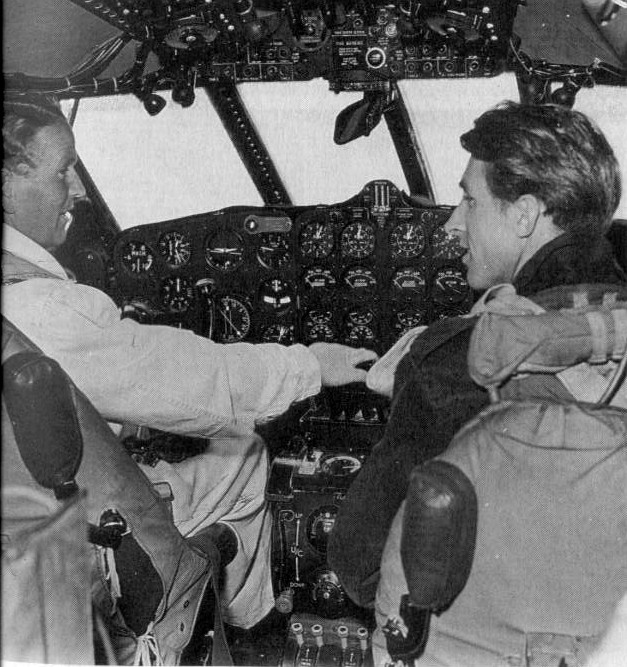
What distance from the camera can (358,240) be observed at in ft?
7.47

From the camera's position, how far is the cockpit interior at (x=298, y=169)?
1789mm

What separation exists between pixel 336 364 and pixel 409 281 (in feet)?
2.21

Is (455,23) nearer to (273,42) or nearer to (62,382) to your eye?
(273,42)

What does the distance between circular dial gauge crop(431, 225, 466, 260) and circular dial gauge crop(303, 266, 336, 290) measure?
34cm

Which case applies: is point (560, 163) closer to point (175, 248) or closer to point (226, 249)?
point (226, 249)

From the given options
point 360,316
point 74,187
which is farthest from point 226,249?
point 74,187

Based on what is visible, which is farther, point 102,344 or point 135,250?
point 135,250

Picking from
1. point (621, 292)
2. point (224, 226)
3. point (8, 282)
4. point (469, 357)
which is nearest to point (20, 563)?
point (469, 357)

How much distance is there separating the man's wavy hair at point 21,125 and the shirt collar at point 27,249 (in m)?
0.14

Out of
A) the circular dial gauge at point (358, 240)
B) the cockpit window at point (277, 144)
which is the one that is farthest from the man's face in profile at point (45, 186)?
the circular dial gauge at point (358, 240)

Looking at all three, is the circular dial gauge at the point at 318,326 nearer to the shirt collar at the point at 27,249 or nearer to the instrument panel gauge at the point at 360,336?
the instrument panel gauge at the point at 360,336

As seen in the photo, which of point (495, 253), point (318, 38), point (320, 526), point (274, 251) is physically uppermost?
point (318, 38)

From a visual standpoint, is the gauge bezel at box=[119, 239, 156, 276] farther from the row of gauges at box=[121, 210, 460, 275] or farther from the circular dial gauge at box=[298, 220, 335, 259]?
the circular dial gauge at box=[298, 220, 335, 259]

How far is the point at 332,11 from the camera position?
6.44 ft
